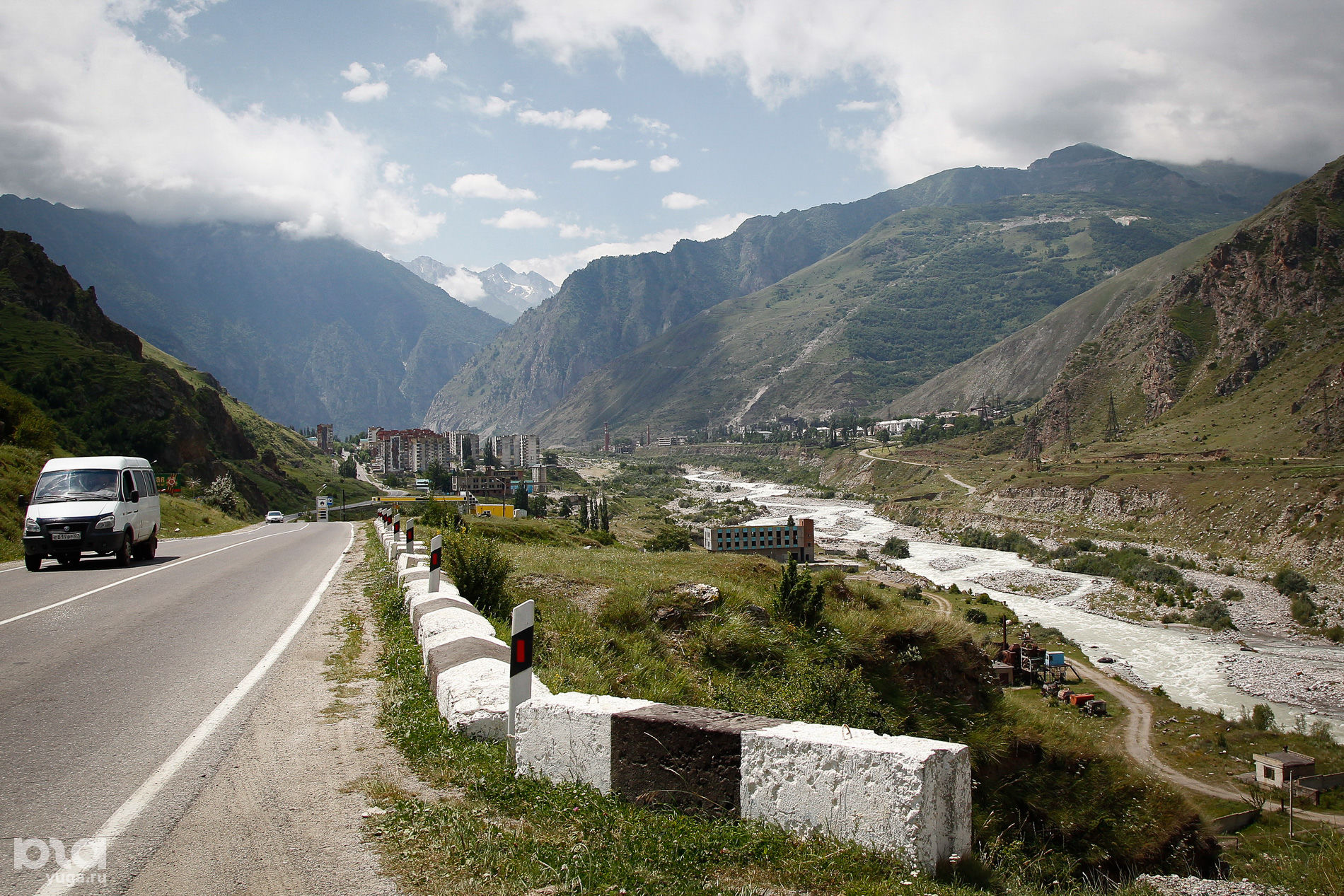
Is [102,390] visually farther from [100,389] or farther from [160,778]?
[160,778]

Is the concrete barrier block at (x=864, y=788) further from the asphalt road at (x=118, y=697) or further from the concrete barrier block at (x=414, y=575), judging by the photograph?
the concrete barrier block at (x=414, y=575)

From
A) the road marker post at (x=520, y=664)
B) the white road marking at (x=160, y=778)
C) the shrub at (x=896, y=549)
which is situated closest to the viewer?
the white road marking at (x=160, y=778)

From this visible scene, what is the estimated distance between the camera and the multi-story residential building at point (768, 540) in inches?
3223

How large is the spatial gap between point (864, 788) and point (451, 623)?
5.52 m

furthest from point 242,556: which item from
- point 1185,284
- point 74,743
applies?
point 1185,284

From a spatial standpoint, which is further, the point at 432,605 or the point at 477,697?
the point at 432,605

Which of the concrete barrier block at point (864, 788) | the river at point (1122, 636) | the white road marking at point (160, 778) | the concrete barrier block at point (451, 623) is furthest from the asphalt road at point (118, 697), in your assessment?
the river at point (1122, 636)

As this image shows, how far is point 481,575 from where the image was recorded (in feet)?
38.8

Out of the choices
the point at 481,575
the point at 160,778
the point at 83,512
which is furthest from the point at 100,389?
the point at 160,778

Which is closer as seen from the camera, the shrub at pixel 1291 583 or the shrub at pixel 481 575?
the shrub at pixel 481 575

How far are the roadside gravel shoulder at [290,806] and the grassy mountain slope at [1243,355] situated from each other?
4337 inches

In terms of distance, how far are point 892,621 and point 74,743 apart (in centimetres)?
1163

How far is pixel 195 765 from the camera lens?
5543 millimetres

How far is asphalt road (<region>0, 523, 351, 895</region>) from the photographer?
14.9 ft
